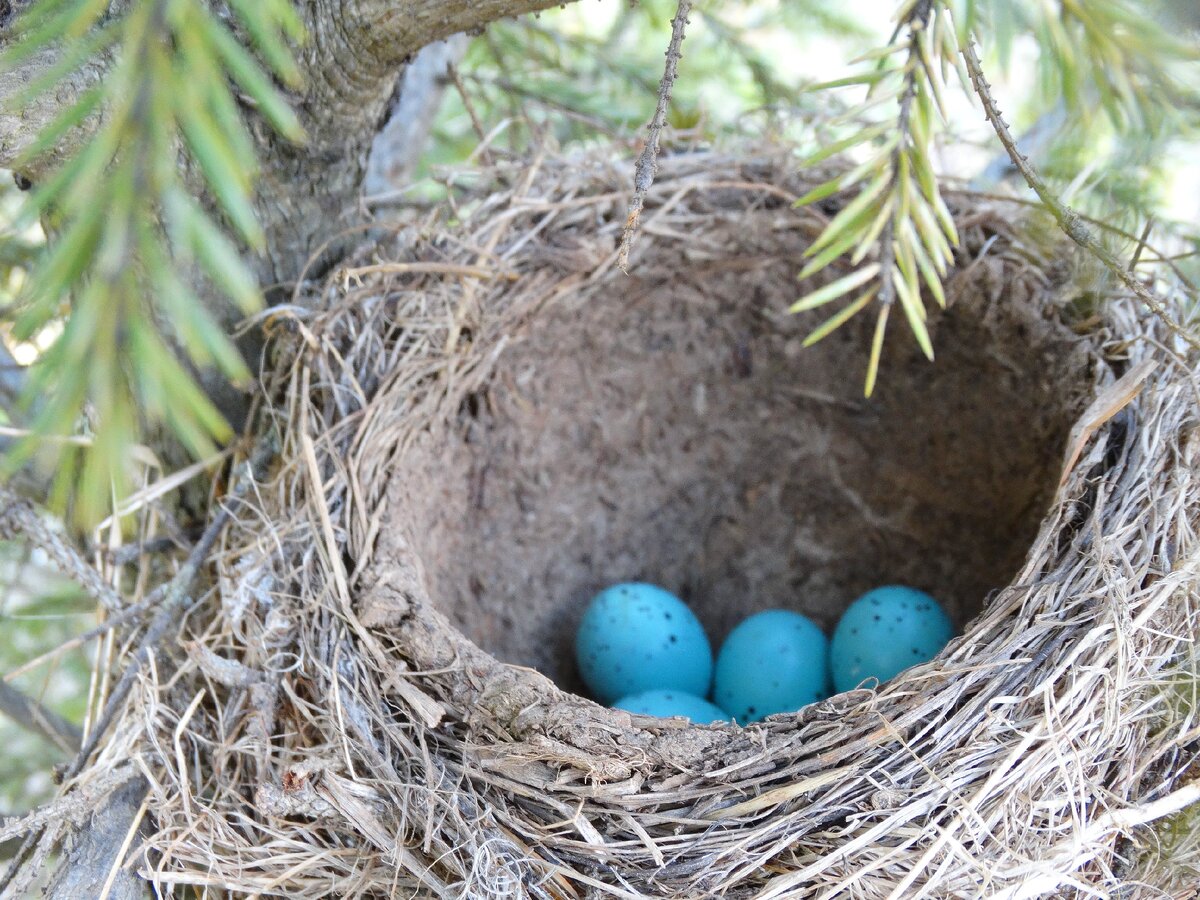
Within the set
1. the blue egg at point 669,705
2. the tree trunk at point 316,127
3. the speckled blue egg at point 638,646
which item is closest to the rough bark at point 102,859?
the tree trunk at point 316,127

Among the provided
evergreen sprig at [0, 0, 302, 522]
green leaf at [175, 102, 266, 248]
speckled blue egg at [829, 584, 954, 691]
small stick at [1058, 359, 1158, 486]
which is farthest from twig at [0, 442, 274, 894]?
small stick at [1058, 359, 1158, 486]

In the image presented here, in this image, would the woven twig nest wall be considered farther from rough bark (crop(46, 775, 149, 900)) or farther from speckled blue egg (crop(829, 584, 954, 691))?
speckled blue egg (crop(829, 584, 954, 691))

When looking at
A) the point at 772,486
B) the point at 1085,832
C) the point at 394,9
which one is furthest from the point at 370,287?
the point at 1085,832

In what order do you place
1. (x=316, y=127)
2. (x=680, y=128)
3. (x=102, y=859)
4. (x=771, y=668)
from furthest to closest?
(x=680, y=128) < (x=771, y=668) < (x=316, y=127) < (x=102, y=859)

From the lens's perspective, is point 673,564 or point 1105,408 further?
point 673,564

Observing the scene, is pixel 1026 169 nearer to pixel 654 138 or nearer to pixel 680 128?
pixel 654 138

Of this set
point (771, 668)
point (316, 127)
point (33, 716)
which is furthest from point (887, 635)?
point (33, 716)

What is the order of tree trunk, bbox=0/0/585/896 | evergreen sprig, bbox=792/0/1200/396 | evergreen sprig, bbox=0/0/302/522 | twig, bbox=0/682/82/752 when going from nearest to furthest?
1. evergreen sprig, bbox=0/0/302/522
2. evergreen sprig, bbox=792/0/1200/396
3. tree trunk, bbox=0/0/585/896
4. twig, bbox=0/682/82/752

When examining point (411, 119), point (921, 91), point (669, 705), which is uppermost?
point (411, 119)

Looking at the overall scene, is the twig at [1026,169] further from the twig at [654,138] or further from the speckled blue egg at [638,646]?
the speckled blue egg at [638,646]
